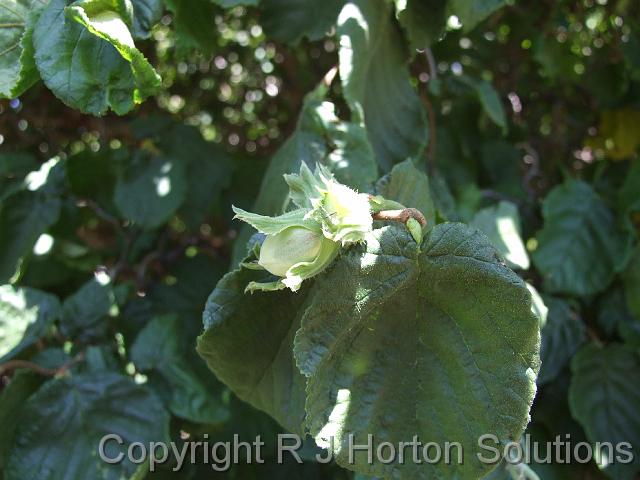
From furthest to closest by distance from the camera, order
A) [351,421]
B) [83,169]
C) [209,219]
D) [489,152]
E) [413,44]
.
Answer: [209,219] < [489,152] < [83,169] < [413,44] < [351,421]

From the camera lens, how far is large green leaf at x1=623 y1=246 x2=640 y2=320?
161cm

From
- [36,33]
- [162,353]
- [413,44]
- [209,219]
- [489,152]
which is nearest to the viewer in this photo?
[36,33]

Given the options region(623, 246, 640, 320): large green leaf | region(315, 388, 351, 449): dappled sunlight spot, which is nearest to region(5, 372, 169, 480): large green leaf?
region(315, 388, 351, 449): dappled sunlight spot

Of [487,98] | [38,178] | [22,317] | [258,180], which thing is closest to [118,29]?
[22,317]

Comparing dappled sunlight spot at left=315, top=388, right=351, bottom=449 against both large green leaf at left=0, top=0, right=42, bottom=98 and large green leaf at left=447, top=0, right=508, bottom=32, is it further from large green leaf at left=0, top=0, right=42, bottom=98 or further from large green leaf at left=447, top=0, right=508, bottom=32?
large green leaf at left=447, top=0, right=508, bottom=32

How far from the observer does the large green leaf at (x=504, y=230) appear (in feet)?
4.33

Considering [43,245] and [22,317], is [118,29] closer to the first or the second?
[22,317]

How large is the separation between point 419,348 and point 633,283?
3.22 feet

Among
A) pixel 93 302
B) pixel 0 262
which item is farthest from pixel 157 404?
pixel 0 262

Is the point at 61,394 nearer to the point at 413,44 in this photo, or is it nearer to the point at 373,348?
the point at 373,348

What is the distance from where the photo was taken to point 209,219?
230cm

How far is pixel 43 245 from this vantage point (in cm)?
165

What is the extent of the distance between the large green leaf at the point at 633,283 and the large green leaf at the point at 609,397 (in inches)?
4.1

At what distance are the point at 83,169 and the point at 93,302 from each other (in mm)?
434
